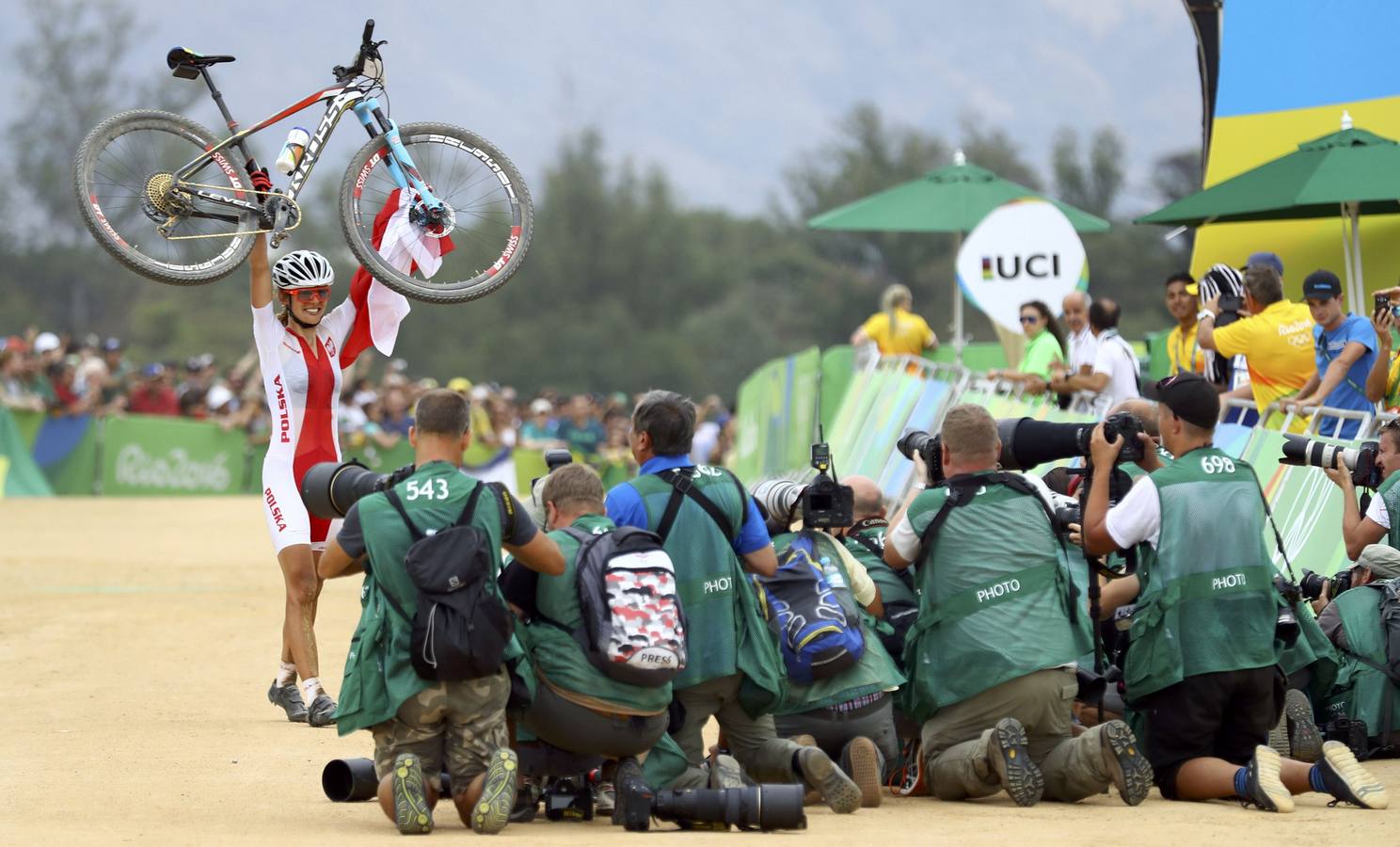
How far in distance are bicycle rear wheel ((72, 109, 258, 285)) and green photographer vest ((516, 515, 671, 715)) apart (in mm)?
2857

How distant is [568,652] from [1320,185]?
8.16m

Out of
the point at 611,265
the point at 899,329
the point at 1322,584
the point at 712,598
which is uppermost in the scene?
the point at 611,265

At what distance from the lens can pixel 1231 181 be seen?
551 inches

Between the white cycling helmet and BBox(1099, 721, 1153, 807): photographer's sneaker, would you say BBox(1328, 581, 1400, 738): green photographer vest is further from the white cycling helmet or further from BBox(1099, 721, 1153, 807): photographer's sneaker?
the white cycling helmet

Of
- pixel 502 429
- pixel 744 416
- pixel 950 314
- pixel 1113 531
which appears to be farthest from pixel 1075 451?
pixel 950 314

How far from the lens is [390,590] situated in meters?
6.73

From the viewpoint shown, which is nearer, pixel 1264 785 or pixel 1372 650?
pixel 1264 785

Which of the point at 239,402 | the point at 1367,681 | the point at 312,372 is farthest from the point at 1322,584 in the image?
the point at 239,402

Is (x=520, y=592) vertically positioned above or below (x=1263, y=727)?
above

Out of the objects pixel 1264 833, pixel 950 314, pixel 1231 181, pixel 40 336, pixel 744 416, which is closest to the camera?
pixel 1264 833

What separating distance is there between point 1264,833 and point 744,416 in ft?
80.2

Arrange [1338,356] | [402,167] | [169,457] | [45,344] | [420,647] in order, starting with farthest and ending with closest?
1. [169,457]
2. [45,344]
3. [1338,356]
4. [402,167]
5. [420,647]

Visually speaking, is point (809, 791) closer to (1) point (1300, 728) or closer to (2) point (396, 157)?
(1) point (1300, 728)

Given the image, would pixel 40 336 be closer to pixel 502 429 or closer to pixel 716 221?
pixel 502 429
